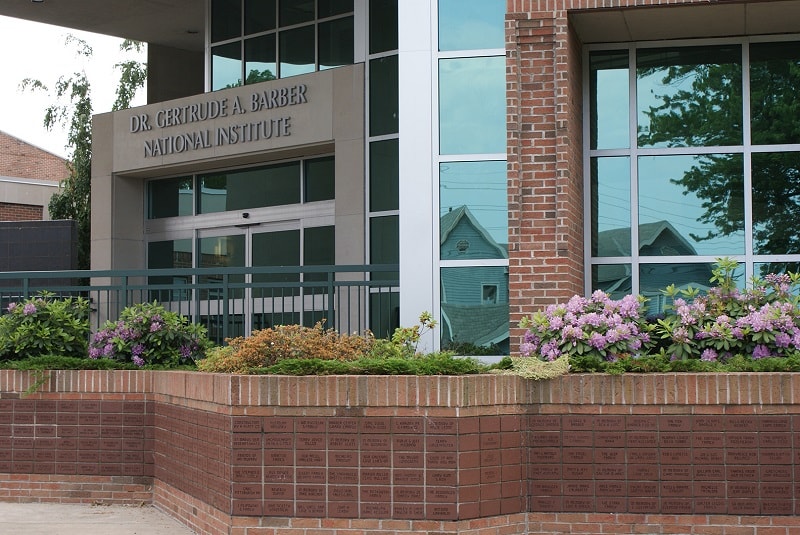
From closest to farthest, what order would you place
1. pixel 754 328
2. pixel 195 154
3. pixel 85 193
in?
pixel 754 328
pixel 195 154
pixel 85 193

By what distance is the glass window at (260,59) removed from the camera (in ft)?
64.6

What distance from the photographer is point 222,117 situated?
19.1 metres

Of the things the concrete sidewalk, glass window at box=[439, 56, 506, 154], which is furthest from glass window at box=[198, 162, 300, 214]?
the concrete sidewalk

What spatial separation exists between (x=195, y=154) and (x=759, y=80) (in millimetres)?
10598

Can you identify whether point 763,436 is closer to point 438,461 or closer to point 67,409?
point 438,461

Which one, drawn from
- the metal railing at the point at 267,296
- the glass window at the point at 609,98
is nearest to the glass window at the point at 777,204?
the glass window at the point at 609,98

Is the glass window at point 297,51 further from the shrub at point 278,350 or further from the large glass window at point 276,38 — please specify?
the shrub at point 278,350

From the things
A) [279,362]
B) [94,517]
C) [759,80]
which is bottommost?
[94,517]

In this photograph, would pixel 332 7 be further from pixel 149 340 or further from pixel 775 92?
pixel 149 340

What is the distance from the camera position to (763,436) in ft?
26.7

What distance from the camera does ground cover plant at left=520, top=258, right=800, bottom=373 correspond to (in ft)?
28.2

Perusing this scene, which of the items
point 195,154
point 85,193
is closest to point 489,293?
point 195,154

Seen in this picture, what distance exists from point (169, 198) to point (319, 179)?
4.33 meters

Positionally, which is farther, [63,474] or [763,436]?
[63,474]
